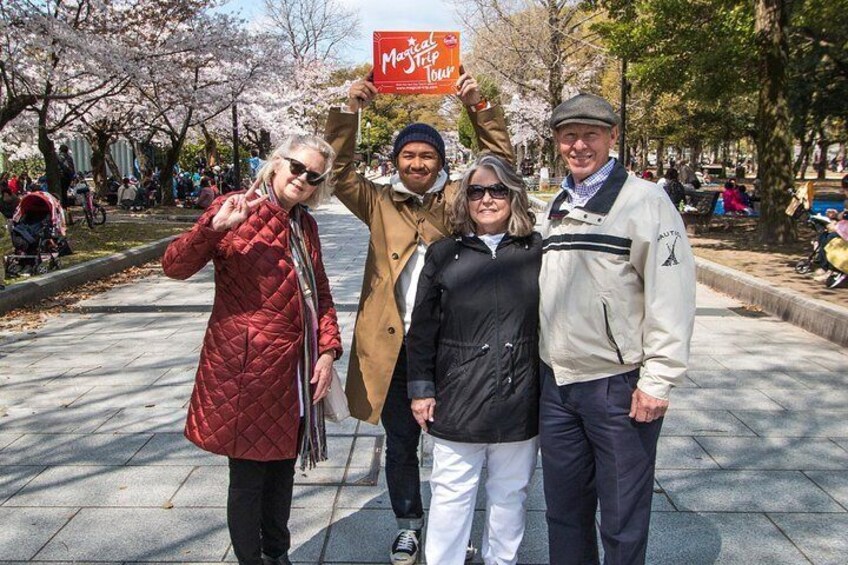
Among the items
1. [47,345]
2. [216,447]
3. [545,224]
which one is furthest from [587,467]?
[47,345]

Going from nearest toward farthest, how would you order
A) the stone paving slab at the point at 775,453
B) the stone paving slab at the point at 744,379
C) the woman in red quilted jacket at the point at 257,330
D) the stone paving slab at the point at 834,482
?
the woman in red quilted jacket at the point at 257,330
the stone paving slab at the point at 834,482
the stone paving slab at the point at 775,453
the stone paving slab at the point at 744,379

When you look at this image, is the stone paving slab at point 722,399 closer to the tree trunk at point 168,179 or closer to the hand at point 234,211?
the hand at point 234,211

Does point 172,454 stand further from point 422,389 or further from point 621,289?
point 621,289

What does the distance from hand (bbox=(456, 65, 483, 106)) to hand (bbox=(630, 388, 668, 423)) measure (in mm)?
1437

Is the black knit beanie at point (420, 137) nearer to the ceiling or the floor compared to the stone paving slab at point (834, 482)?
nearer to the ceiling

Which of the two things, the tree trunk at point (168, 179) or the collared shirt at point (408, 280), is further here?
the tree trunk at point (168, 179)

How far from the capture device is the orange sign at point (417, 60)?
2980 millimetres

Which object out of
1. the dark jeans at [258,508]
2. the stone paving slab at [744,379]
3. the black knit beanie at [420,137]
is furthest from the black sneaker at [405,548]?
the stone paving slab at [744,379]

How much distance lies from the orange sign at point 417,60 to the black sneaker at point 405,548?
1839 mm

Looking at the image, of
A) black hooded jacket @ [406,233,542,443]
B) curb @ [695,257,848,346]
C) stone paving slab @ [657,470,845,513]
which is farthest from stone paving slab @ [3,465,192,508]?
curb @ [695,257,848,346]

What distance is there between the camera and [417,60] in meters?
2.99

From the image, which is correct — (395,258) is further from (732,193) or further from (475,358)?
(732,193)

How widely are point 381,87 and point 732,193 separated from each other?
18508 mm

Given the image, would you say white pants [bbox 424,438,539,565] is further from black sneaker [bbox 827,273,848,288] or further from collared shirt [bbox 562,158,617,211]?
black sneaker [bbox 827,273,848,288]
